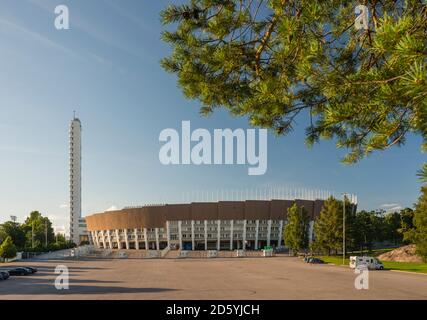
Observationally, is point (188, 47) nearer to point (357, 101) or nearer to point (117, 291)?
point (357, 101)

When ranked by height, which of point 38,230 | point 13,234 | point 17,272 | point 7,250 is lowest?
point 38,230

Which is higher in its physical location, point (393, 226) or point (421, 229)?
point (421, 229)

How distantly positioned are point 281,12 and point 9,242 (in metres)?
78.8

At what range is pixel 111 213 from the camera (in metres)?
137

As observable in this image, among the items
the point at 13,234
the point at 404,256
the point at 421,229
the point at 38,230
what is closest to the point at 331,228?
the point at 404,256

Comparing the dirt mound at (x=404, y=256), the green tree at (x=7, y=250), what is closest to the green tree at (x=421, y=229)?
the dirt mound at (x=404, y=256)

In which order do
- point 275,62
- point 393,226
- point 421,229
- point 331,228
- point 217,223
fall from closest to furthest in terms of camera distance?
point 275,62
point 421,229
point 331,228
point 393,226
point 217,223

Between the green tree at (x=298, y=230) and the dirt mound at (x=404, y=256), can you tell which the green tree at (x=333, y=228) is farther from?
the green tree at (x=298, y=230)

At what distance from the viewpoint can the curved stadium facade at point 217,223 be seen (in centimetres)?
12025

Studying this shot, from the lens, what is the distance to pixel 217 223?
399 ft

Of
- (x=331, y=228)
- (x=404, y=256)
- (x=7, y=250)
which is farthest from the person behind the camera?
(x=331, y=228)

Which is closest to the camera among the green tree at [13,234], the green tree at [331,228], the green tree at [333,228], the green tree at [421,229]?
the green tree at [421,229]

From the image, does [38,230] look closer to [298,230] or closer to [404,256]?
[298,230]
